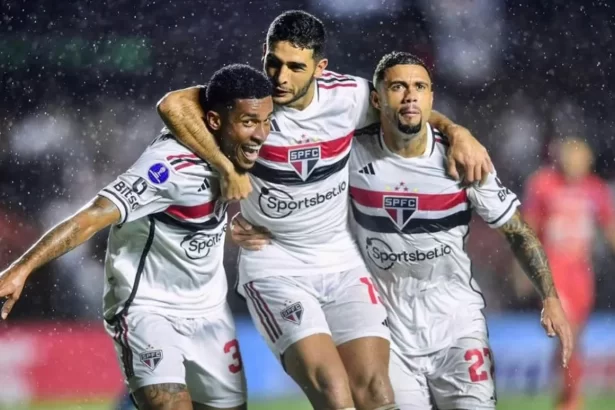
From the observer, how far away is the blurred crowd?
13.9 feet

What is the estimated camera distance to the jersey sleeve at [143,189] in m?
2.38

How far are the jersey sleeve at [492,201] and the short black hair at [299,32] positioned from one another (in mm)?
556

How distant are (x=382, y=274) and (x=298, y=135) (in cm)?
47

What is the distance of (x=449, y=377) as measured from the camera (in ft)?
8.92

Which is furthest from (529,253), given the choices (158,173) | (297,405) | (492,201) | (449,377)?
(297,405)

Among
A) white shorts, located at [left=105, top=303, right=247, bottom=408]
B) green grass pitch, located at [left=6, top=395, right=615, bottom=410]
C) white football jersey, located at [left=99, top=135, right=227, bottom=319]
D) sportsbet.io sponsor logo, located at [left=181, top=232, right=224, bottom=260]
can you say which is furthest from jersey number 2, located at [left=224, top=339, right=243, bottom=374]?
green grass pitch, located at [left=6, top=395, right=615, bottom=410]

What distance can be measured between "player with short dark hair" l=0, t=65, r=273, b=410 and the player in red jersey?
78.2 inches

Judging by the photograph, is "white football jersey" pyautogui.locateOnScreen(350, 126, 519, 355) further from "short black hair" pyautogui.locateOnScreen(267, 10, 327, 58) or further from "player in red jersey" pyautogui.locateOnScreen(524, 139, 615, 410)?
"player in red jersey" pyautogui.locateOnScreen(524, 139, 615, 410)

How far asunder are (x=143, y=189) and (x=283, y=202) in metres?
0.42

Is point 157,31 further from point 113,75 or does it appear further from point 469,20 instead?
point 469,20

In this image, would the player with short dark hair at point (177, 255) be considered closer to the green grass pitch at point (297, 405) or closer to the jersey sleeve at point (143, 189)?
the jersey sleeve at point (143, 189)

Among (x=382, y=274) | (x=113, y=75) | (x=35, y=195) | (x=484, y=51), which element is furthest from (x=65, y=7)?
(x=382, y=274)

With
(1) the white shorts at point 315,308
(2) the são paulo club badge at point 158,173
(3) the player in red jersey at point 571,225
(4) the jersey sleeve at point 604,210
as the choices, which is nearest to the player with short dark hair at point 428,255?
(1) the white shorts at point 315,308

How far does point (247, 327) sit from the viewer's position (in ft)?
13.6
